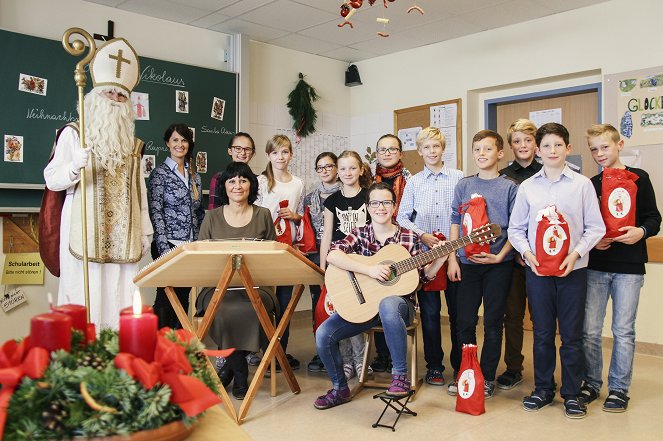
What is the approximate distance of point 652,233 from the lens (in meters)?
2.89

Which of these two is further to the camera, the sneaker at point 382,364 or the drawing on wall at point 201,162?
the drawing on wall at point 201,162

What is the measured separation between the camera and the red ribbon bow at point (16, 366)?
0.76 metres

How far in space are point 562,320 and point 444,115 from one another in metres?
3.02

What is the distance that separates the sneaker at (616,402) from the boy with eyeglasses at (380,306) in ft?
3.24

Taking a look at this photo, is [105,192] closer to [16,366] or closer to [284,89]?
[16,366]

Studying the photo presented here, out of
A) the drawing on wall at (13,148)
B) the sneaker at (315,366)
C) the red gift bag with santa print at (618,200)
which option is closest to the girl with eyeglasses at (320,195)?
the sneaker at (315,366)

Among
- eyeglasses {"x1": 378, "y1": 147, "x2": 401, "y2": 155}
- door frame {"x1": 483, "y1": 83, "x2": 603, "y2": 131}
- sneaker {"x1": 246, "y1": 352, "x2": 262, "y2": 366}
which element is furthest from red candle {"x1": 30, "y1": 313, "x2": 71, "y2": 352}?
door frame {"x1": 483, "y1": 83, "x2": 603, "y2": 131}

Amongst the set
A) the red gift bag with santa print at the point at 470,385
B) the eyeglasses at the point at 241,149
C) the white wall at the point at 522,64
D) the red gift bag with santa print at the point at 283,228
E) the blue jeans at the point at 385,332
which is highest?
the white wall at the point at 522,64

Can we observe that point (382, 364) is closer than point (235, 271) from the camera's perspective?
No

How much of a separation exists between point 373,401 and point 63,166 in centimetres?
192

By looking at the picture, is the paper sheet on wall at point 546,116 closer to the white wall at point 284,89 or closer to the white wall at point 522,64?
the white wall at point 522,64

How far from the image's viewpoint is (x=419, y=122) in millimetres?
5801

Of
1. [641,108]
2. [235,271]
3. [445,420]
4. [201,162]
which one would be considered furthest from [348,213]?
[641,108]

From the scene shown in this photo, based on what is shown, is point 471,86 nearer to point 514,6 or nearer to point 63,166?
point 514,6
